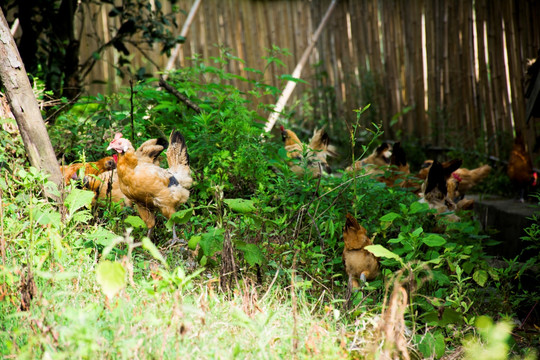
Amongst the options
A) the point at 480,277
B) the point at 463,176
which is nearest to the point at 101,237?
the point at 480,277

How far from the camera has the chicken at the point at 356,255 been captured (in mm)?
3178

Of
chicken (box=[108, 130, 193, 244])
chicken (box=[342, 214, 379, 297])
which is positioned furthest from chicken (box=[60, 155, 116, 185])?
chicken (box=[342, 214, 379, 297])

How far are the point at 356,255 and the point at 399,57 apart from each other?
5.37 meters

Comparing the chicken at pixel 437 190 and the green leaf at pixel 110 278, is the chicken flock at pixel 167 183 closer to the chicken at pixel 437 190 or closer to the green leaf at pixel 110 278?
the chicken at pixel 437 190

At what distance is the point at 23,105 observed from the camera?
334 cm

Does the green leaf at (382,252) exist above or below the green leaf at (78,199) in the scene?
below

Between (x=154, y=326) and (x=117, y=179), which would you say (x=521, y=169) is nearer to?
(x=117, y=179)

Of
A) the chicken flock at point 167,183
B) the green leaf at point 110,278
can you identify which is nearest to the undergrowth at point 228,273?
the green leaf at point 110,278

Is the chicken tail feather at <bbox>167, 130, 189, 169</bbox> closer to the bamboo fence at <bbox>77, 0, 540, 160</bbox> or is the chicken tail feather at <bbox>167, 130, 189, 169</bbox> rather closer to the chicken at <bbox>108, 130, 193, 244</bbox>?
the chicken at <bbox>108, 130, 193, 244</bbox>

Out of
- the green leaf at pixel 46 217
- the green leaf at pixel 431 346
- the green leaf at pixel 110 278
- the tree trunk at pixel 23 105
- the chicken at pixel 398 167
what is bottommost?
the green leaf at pixel 431 346

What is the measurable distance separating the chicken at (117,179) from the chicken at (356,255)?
148cm

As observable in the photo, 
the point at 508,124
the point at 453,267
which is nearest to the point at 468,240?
the point at 453,267

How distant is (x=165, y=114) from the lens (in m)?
4.78

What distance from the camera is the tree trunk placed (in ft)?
10.9
